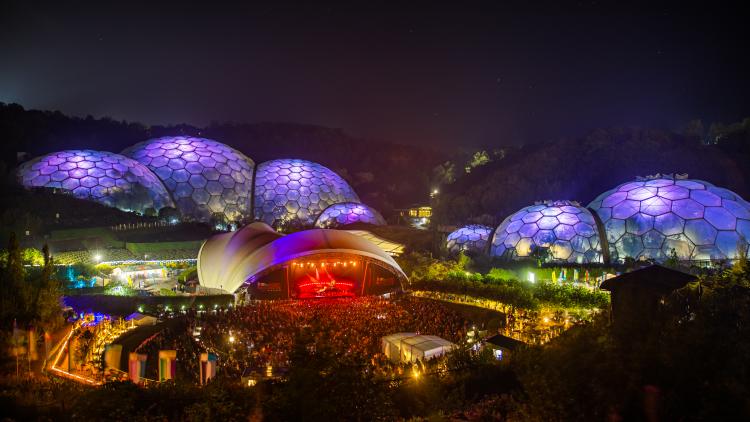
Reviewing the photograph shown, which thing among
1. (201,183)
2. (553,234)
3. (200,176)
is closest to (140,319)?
(553,234)

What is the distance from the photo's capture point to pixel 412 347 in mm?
11367

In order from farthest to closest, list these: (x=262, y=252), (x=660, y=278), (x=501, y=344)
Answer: (x=262, y=252)
(x=501, y=344)
(x=660, y=278)

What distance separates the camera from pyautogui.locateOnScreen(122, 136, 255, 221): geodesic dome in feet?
110

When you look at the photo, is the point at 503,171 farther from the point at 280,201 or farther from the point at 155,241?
the point at 155,241

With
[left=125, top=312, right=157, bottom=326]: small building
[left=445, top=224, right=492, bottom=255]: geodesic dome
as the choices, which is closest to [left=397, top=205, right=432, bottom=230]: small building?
[left=445, top=224, right=492, bottom=255]: geodesic dome

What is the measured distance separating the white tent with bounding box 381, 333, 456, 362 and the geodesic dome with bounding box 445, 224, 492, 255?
542 inches

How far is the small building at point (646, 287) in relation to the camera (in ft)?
22.2

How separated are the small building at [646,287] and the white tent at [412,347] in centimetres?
453

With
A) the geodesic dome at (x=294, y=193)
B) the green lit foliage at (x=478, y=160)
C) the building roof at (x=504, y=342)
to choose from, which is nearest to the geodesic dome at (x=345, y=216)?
the geodesic dome at (x=294, y=193)

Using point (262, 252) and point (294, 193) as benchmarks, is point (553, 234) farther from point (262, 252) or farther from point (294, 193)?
point (294, 193)

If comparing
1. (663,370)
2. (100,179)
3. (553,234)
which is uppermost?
(100,179)

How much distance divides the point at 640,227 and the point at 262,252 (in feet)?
53.6

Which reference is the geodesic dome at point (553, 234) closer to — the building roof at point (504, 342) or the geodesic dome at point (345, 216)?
the building roof at point (504, 342)

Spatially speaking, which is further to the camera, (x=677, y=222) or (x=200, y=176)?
(x=200, y=176)
